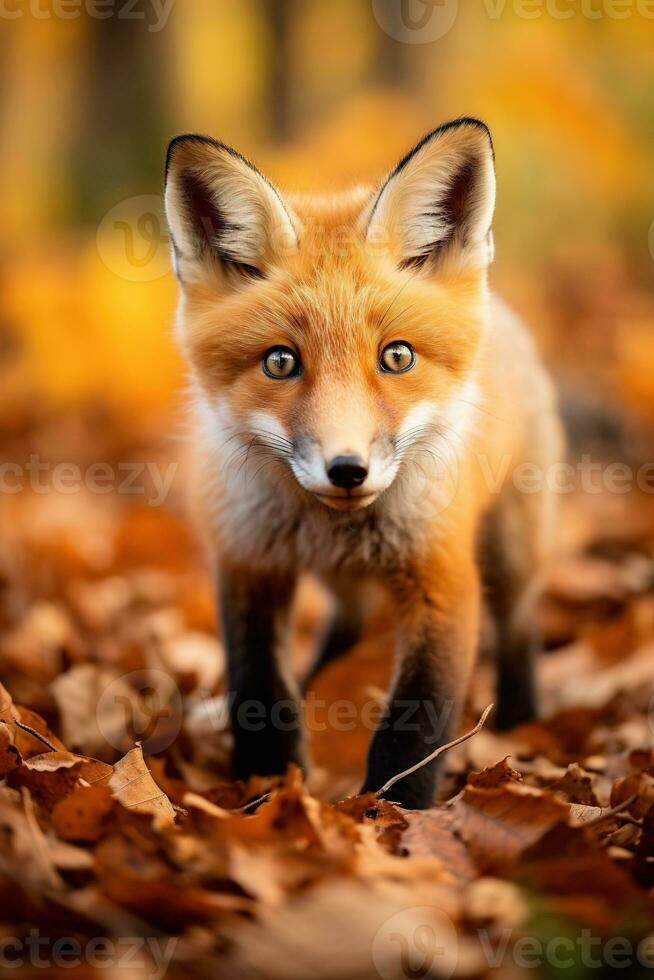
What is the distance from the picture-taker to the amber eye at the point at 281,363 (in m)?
2.92

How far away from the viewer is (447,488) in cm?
338

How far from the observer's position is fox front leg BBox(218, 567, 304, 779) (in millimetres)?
3377

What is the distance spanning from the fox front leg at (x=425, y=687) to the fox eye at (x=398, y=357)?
0.76 m

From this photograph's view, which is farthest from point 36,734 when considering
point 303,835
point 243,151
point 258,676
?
point 243,151

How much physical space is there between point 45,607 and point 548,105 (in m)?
10.6

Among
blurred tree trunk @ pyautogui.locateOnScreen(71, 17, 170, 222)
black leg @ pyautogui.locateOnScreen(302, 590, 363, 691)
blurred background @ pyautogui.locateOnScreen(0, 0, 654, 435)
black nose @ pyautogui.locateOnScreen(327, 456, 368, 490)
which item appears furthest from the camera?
blurred tree trunk @ pyautogui.locateOnScreen(71, 17, 170, 222)

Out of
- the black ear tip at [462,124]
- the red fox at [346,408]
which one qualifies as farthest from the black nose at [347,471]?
the black ear tip at [462,124]

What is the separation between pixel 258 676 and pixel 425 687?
2.08 ft

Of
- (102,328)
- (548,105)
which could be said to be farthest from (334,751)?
(548,105)

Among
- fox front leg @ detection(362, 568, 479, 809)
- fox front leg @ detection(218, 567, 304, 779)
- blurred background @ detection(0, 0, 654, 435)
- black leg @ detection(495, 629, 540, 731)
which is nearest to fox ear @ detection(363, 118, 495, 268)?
fox front leg @ detection(362, 568, 479, 809)

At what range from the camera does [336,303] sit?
2.92 metres

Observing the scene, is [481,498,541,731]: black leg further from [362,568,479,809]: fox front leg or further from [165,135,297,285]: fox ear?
[165,135,297,285]: fox ear

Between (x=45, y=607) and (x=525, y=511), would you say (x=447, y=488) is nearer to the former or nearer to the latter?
(x=525, y=511)

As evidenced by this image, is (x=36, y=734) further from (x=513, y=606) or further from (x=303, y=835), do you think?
(x=513, y=606)
